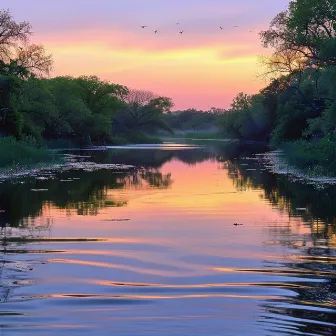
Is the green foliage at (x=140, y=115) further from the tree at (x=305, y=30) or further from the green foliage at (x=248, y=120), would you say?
the tree at (x=305, y=30)

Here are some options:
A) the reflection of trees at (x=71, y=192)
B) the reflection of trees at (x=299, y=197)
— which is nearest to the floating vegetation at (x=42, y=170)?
the reflection of trees at (x=71, y=192)

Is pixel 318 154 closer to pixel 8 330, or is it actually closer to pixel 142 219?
pixel 142 219

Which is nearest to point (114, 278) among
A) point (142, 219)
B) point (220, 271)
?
point (220, 271)

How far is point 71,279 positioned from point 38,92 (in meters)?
60.6

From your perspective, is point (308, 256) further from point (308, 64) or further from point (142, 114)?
point (142, 114)

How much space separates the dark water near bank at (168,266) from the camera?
31.1 feet

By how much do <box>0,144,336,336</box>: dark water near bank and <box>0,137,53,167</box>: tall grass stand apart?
1431 centimetres

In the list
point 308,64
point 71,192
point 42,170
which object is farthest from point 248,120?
point 71,192

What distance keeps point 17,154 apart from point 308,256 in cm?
3226

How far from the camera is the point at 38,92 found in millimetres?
70750

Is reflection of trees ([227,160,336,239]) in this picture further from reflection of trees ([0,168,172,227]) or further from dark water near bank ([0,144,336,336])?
reflection of trees ([0,168,172,227])

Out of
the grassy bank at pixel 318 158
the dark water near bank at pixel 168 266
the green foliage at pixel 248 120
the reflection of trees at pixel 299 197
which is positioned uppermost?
the green foliage at pixel 248 120

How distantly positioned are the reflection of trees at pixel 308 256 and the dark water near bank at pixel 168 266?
0.08 feet

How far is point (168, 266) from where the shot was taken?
13.1 meters
